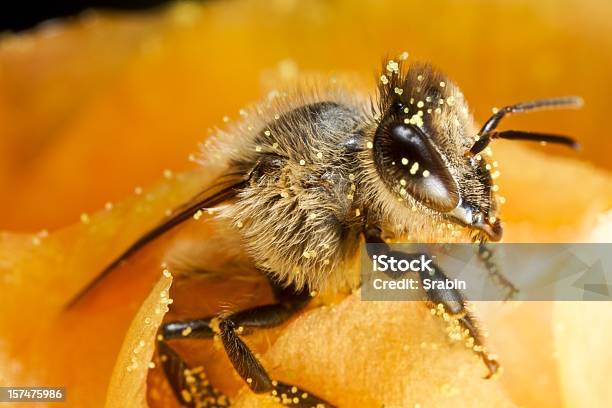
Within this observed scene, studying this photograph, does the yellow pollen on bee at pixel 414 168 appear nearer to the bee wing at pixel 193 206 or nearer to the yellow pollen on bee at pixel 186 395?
the bee wing at pixel 193 206

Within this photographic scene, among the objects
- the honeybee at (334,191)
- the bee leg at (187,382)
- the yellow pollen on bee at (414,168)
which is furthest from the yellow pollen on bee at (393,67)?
the bee leg at (187,382)

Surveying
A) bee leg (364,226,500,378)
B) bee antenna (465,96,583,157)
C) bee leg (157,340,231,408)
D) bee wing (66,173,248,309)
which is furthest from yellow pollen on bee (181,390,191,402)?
bee antenna (465,96,583,157)

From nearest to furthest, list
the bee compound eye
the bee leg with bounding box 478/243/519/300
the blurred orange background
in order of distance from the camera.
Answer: the bee compound eye, the bee leg with bounding box 478/243/519/300, the blurred orange background

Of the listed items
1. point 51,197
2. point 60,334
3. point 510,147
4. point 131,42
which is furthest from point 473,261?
point 131,42

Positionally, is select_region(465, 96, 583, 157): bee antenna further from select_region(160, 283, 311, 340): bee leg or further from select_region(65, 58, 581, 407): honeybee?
select_region(160, 283, 311, 340): bee leg

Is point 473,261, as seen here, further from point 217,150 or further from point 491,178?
point 217,150

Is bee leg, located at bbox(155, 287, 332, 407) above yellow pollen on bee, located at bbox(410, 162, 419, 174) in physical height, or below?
below
